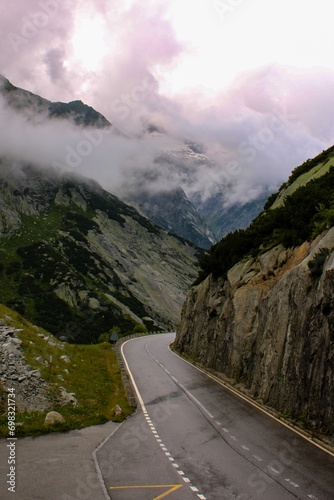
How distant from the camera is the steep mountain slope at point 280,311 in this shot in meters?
17.7

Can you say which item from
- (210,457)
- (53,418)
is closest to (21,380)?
(53,418)

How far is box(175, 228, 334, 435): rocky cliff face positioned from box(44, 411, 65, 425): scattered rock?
1068 cm

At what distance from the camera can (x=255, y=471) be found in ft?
39.0

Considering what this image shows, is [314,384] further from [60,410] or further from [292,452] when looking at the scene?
[60,410]

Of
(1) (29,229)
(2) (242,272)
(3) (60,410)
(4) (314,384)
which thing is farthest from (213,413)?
(1) (29,229)

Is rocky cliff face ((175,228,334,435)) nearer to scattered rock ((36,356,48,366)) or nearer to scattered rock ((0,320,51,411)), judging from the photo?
scattered rock ((0,320,51,411))

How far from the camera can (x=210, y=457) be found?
43.0ft

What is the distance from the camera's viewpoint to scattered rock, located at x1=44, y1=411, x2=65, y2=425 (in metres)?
15.2

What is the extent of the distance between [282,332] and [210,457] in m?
10.7

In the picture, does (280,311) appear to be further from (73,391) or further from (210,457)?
(73,391)

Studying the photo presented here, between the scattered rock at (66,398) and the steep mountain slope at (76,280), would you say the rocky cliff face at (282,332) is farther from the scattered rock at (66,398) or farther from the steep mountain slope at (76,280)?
the steep mountain slope at (76,280)

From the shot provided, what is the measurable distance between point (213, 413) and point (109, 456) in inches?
342

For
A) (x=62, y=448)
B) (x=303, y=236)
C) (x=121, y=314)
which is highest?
(x=303, y=236)

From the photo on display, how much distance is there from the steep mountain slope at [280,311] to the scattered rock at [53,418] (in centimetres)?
1067
